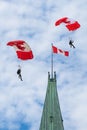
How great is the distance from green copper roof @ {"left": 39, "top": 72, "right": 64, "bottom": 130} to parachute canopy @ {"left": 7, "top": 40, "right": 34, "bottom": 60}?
52.3 m

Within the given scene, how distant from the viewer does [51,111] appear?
137375 mm

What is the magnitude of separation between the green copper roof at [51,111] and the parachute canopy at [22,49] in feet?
172

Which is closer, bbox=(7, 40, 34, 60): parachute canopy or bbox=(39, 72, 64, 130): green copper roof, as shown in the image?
bbox=(7, 40, 34, 60): parachute canopy

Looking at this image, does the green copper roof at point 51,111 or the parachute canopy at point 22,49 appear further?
the green copper roof at point 51,111

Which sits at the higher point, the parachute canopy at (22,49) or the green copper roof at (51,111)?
the green copper roof at (51,111)

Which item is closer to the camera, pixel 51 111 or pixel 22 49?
pixel 22 49

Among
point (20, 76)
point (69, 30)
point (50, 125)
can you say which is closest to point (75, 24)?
point (69, 30)

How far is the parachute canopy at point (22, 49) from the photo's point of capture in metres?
82.8

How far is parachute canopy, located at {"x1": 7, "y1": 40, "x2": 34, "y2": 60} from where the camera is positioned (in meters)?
82.8

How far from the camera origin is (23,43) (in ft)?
276

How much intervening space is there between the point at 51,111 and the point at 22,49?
53980mm

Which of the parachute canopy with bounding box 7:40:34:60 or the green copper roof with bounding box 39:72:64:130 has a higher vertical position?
the green copper roof with bounding box 39:72:64:130

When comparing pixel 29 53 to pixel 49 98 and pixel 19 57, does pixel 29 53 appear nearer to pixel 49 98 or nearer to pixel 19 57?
pixel 19 57

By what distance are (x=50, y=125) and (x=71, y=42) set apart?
46.0 metres
